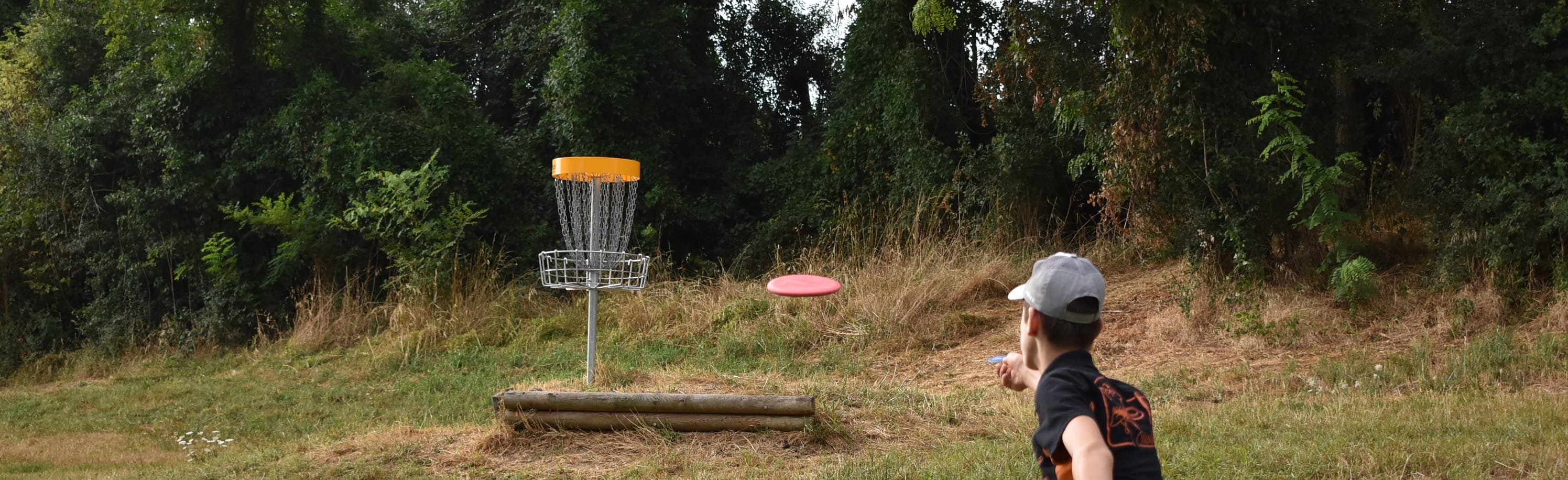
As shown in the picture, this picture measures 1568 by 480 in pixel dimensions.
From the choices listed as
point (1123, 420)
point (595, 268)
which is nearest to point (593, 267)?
point (595, 268)

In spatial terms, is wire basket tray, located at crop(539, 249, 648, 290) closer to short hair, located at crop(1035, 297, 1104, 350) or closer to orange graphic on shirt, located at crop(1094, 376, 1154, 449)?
short hair, located at crop(1035, 297, 1104, 350)

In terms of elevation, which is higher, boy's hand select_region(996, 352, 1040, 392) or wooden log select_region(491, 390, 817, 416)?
boy's hand select_region(996, 352, 1040, 392)

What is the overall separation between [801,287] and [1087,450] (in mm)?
3458

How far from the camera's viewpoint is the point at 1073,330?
2.41 m

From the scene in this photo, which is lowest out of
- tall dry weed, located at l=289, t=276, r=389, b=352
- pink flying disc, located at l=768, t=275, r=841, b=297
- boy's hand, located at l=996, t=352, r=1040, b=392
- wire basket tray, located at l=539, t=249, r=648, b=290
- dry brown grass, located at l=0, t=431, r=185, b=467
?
dry brown grass, located at l=0, t=431, r=185, b=467

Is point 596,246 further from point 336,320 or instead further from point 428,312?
point 336,320

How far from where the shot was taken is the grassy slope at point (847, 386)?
546 cm

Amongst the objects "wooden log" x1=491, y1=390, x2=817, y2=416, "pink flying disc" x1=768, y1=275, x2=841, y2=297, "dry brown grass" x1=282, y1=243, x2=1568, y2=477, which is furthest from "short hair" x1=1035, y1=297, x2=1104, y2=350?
"wooden log" x1=491, y1=390, x2=817, y2=416

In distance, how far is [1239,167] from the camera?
892cm

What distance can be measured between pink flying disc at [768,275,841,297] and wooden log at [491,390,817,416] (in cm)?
65

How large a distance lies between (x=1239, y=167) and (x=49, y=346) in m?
15.2

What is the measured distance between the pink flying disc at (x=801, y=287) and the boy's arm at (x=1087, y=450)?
3.05 metres

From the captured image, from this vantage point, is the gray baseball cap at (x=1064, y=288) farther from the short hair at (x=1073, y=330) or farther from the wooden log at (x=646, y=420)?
the wooden log at (x=646, y=420)

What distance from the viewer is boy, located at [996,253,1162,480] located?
228 cm
